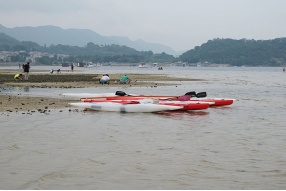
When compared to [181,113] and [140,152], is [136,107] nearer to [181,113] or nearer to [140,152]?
[181,113]

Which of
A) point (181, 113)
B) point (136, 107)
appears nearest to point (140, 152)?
point (136, 107)

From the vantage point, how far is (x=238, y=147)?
14.5 metres

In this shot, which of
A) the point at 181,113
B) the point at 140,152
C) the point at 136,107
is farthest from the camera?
the point at 181,113

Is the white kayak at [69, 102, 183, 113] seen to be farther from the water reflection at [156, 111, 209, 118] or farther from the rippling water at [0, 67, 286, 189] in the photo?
the rippling water at [0, 67, 286, 189]

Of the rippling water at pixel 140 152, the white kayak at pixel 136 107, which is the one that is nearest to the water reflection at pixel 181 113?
the white kayak at pixel 136 107

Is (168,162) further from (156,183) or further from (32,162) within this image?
(32,162)

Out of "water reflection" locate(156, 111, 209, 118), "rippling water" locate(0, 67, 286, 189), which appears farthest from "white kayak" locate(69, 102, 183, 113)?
"rippling water" locate(0, 67, 286, 189)

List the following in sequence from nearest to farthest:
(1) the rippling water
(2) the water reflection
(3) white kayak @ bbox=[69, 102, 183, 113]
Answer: (1) the rippling water
(2) the water reflection
(3) white kayak @ bbox=[69, 102, 183, 113]

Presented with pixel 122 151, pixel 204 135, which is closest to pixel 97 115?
pixel 204 135

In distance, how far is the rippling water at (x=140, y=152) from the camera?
1060 centimetres

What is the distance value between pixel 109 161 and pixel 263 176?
13.8ft

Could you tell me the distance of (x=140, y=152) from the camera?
13.6 meters

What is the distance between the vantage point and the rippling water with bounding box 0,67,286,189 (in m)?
10.6

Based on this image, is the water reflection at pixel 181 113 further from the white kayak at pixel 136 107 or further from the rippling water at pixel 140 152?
the rippling water at pixel 140 152
